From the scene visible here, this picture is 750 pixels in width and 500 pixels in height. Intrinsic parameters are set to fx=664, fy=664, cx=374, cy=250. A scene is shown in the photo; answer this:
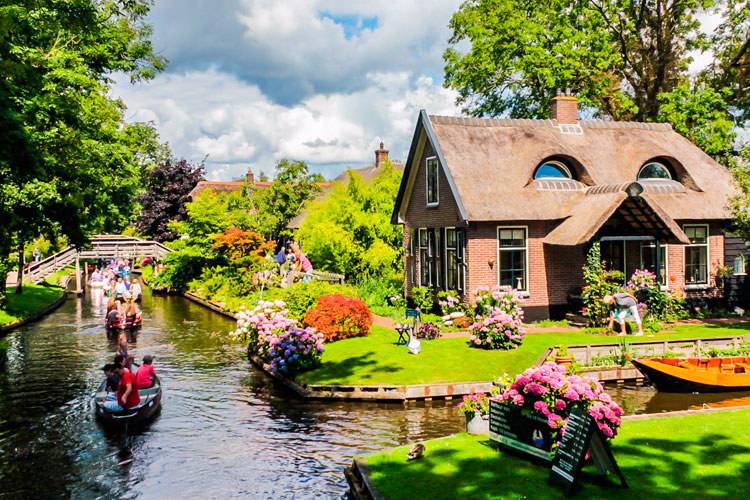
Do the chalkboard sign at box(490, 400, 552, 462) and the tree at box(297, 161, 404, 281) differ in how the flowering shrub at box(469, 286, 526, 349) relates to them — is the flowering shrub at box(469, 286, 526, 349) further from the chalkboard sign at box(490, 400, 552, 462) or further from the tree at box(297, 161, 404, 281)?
the tree at box(297, 161, 404, 281)

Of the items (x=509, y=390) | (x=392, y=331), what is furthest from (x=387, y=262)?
(x=509, y=390)

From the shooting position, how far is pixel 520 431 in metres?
10.8

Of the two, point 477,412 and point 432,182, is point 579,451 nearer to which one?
point 477,412

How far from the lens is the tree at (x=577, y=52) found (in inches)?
1407

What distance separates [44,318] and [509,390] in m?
29.9

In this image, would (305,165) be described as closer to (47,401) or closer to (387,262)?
(387,262)

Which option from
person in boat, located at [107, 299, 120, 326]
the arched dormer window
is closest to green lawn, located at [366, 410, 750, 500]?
the arched dormer window

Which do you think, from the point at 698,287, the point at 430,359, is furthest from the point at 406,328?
the point at 698,287

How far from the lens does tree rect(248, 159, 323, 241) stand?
169ft

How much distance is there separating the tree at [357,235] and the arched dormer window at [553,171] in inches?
403

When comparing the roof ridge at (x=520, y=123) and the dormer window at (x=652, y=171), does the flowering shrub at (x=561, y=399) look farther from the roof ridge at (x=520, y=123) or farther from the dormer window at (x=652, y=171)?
the dormer window at (x=652, y=171)

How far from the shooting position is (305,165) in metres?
51.5

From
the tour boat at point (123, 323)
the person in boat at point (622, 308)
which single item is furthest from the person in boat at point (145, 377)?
the person in boat at point (622, 308)

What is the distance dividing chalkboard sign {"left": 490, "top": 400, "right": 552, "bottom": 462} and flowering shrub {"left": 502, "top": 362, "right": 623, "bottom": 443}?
0.17 metres
